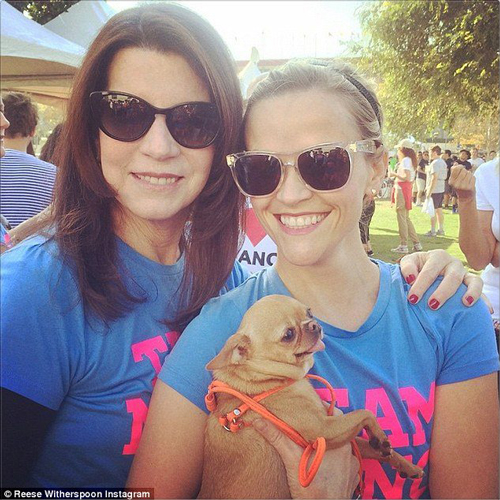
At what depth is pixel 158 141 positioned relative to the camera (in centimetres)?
154

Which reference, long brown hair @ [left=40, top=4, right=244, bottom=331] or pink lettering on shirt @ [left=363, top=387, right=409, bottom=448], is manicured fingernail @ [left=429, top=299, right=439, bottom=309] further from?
long brown hair @ [left=40, top=4, right=244, bottom=331]

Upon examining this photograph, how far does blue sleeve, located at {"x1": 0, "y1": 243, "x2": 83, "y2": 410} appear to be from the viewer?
4.00 ft

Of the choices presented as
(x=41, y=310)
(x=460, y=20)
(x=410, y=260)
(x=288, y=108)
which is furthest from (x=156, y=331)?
(x=460, y=20)

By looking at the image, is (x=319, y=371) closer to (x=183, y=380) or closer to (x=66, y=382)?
(x=183, y=380)

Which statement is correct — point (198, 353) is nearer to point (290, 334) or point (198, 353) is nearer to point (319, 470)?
point (290, 334)

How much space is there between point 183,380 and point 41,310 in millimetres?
441

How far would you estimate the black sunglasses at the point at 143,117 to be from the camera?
152 centimetres

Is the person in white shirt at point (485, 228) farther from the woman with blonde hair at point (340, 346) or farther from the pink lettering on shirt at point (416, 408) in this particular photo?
the pink lettering on shirt at point (416, 408)

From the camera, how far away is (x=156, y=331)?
5.09 ft

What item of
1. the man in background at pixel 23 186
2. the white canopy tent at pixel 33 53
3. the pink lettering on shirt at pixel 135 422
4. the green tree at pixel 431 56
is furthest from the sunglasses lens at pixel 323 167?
the white canopy tent at pixel 33 53

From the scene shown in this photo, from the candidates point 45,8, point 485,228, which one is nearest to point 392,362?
point 485,228

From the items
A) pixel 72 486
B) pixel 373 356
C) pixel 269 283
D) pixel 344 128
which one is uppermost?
pixel 344 128

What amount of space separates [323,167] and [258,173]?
20cm

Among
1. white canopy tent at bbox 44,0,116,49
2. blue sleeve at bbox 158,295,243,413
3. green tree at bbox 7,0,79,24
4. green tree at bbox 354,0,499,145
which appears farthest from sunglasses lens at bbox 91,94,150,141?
green tree at bbox 7,0,79,24
